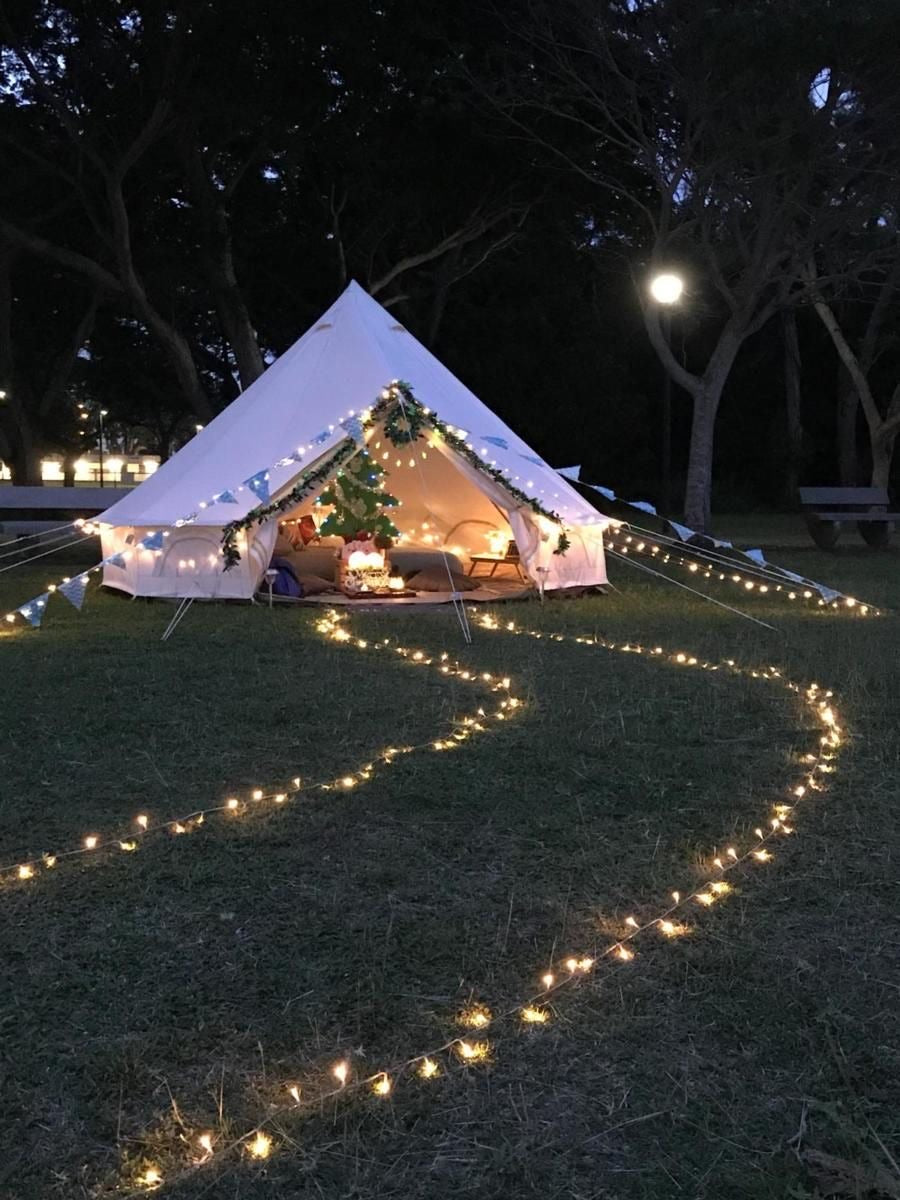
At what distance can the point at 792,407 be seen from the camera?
2283cm

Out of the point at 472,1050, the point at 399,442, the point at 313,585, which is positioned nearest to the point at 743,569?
the point at 399,442

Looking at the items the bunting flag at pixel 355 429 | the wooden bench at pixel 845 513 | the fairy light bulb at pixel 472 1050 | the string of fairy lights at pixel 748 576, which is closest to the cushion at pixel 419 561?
the string of fairy lights at pixel 748 576

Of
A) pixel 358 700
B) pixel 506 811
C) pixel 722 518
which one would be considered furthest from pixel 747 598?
pixel 722 518

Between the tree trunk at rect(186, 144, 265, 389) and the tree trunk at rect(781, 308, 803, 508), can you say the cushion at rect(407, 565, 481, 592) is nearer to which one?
the tree trunk at rect(186, 144, 265, 389)

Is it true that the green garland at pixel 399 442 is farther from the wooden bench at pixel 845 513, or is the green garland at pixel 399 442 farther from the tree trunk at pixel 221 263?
the wooden bench at pixel 845 513

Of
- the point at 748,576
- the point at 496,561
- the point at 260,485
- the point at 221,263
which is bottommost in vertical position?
the point at 748,576

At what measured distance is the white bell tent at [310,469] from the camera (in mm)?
7824

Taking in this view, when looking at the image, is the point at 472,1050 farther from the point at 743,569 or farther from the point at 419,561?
the point at 743,569

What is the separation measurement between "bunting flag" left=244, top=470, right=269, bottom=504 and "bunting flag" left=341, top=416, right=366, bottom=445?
744mm

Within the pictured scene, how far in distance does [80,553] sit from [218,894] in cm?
1094

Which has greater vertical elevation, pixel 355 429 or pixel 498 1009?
pixel 355 429

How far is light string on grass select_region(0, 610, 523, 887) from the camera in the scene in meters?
2.92

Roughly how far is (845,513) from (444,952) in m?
12.1

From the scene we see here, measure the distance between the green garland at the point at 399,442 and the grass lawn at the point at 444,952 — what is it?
3.12 metres
